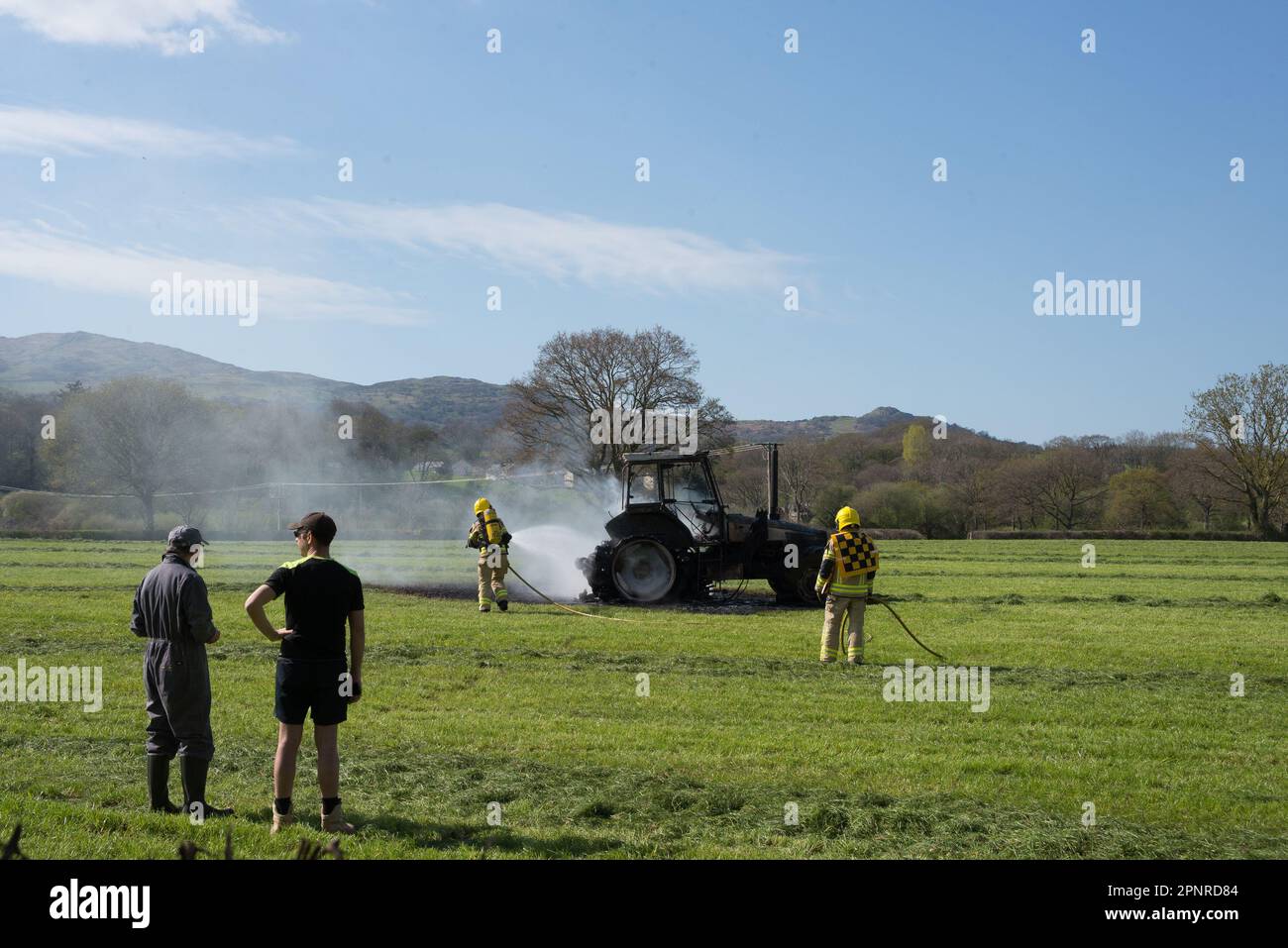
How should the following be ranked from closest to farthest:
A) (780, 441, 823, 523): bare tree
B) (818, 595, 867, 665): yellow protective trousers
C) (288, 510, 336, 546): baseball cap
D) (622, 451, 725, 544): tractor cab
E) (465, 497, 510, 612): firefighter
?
(288, 510, 336, 546): baseball cap
(818, 595, 867, 665): yellow protective trousers
(465, 497, 510, 612): firefighter
(622, 451, 725, 544): tractor cab
(780, 441, 823, 523): bare tree

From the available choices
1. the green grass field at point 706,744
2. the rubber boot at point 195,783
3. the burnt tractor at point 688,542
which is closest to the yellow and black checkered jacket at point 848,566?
the green grass field at point 706,744

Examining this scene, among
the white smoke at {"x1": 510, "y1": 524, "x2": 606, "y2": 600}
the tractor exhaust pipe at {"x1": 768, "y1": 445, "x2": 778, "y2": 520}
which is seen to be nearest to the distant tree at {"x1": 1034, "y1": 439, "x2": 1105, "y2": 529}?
the white smoke at {"x1": 510, "y1": 524, "x2": 606, "y2": 600}

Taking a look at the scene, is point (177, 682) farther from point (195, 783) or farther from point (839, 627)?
point (839, 627)

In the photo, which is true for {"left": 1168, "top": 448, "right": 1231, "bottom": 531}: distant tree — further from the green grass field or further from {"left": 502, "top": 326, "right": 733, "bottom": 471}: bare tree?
the green grass field

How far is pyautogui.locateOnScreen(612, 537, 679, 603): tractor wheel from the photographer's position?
18406 millimetres

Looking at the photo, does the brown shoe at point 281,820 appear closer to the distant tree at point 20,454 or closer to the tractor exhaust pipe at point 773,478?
the tractor exhaust pipe at point 773,478

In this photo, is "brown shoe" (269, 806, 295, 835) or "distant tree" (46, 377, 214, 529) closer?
"brown shoe" (269, 806, 295, 835)

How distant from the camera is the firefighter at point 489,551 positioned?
17203 millimetres

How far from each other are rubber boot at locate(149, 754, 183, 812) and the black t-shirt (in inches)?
41.4
